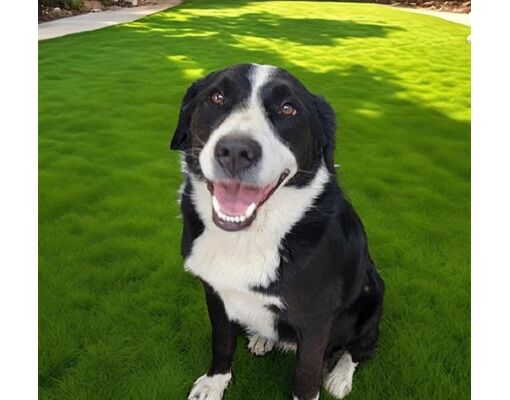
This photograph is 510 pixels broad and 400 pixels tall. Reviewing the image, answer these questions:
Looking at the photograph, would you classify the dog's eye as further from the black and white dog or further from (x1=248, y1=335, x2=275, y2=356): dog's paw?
(x1=248, y1=335, x2=275, y2=356): dog's paw

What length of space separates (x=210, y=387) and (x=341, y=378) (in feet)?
2.29

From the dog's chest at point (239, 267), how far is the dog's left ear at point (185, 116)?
46 centimetres

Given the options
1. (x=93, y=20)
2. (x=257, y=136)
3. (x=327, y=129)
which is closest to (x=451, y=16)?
(x=327, y=129)

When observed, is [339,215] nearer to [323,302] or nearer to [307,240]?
[307,240]

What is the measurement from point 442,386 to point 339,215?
1.16 meters

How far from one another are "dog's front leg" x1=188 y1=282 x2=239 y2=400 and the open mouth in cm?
67

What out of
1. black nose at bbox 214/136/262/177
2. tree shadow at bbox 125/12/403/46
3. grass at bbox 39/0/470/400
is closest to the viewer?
black nose at bbox 214/136/262/177

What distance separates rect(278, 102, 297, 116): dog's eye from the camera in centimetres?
214

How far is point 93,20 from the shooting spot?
6.15 m

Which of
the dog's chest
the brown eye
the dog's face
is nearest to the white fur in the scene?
the dog's face

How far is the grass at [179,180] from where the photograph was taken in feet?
9.41
